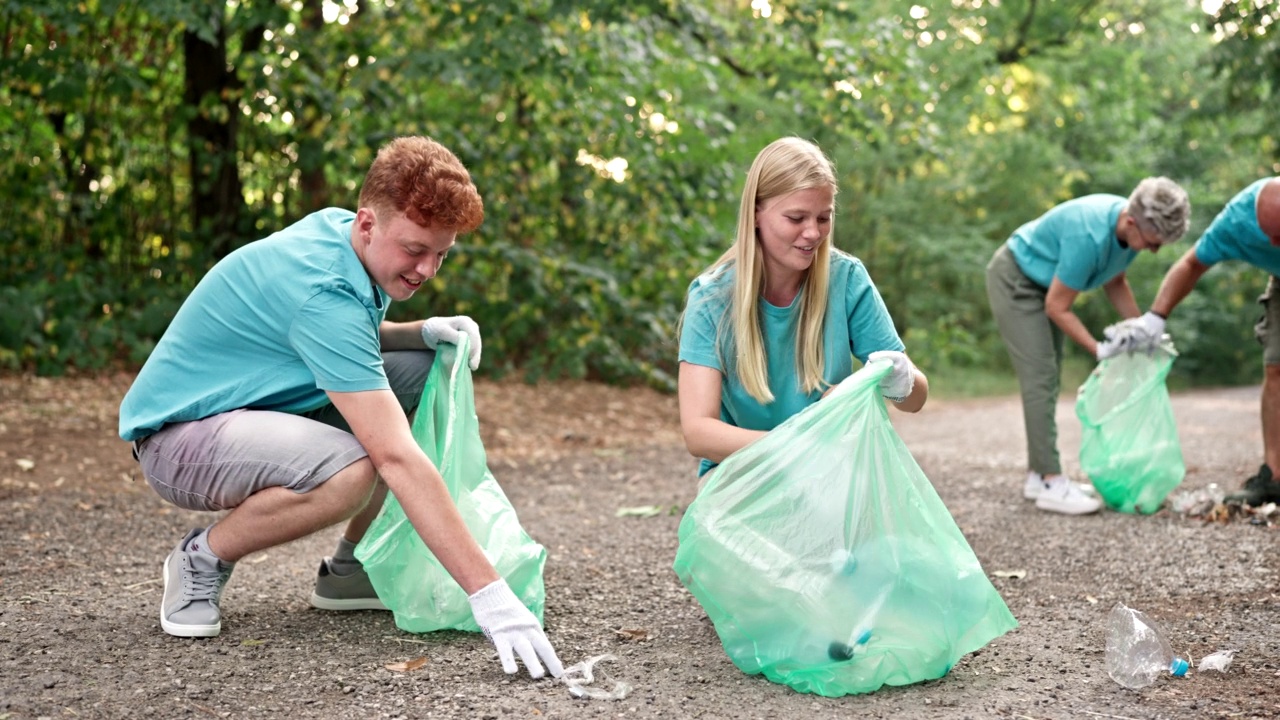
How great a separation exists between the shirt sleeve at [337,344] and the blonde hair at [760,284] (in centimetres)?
79

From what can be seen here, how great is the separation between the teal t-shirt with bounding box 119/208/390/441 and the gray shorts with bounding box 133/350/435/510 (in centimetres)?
5

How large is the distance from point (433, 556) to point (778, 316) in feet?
3.24

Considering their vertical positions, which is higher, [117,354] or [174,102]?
[174,102]

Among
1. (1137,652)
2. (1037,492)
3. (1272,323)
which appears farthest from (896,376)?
(1272,323)

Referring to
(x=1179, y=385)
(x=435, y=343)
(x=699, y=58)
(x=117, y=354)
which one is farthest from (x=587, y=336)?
(x=1179, y=385)

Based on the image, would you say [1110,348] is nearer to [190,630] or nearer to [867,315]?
[867,315]

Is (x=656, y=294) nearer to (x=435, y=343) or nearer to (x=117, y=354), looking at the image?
(x=117, y=354)

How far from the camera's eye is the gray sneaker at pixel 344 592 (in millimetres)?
2889

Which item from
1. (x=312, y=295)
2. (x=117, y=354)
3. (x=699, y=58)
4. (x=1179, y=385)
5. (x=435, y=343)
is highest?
(x=699, y=58)

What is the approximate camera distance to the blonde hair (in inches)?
101

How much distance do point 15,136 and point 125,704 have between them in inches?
237

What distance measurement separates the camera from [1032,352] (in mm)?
4531

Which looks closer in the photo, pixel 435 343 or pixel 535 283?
pixel 435 343

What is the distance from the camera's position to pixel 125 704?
219 centimetres
